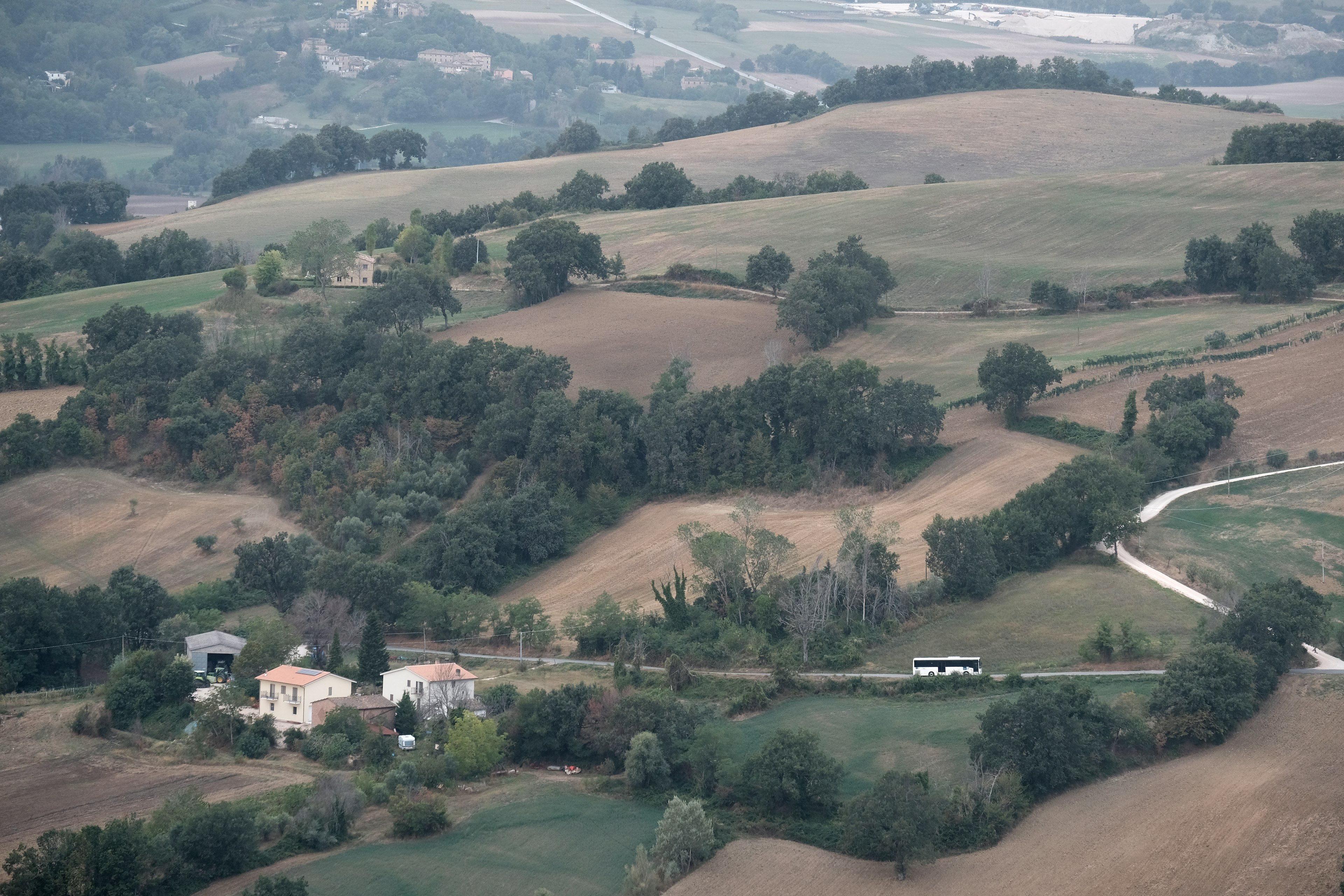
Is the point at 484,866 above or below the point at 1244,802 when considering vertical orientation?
below

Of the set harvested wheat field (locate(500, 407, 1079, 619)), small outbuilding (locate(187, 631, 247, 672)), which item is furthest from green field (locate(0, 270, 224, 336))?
small outbuilding (locate(187, 631, 247, 672))

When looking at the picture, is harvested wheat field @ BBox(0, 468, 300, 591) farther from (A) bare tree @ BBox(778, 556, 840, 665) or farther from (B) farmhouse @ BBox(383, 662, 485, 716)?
(A) bare tree @ BBox(778, 556, 840, 665)

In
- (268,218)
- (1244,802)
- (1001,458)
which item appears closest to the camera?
(1244,802)

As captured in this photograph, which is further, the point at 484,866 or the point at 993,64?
Result: the point at 993,64

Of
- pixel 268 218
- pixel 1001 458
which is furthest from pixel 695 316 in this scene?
pixel 268 218

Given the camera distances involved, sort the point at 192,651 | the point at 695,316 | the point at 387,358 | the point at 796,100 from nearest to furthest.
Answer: the point at 192,651
the point at 387,358
the point at 695,316
the point at 796,100

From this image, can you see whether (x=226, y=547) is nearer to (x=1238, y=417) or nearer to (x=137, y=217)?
(x=1238, y=417)

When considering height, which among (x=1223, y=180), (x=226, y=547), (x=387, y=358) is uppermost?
(x=1223, y=180)

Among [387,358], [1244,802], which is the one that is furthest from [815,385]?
[1244,802]
